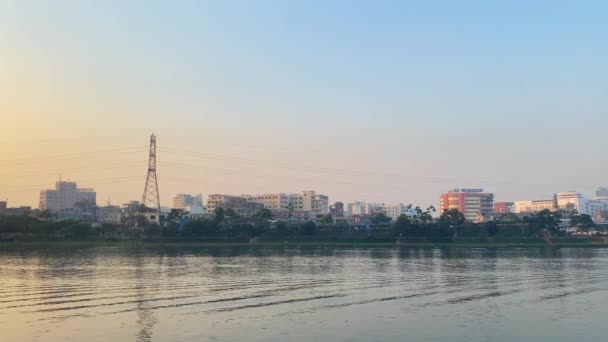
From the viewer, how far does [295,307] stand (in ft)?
82.9

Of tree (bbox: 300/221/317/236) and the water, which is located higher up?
tree (bbox: 300/221/317/236)

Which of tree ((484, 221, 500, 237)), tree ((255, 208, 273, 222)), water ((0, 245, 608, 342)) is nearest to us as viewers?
water ((0, 245, 608, 342))

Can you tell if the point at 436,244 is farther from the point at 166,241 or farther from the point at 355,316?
the point at 355,316

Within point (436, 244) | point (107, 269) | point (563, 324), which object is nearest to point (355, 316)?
point (563, 324)

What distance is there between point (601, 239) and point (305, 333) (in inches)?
4909

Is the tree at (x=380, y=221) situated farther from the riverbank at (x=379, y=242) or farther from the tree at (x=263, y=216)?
the tree at (x=263, y=216)

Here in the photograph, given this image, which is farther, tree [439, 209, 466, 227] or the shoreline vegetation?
tree [439, 209, 466, 227]

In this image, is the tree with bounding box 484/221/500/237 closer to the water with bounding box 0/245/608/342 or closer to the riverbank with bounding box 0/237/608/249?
the riverbank with bounding box 0/237/608/249

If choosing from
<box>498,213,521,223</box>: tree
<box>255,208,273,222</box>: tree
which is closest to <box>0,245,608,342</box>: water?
<box>498,213,521,223</box>: tree

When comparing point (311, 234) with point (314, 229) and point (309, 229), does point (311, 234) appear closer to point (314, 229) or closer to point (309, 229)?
point (309, 229)

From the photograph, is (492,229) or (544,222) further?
(544,222)

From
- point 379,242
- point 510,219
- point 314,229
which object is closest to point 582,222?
point 510,219

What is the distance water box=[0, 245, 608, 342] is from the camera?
1977 centimetres

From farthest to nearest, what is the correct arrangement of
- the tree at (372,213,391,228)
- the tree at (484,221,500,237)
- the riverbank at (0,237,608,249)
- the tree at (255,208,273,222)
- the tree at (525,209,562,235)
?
the tree at (255,208,273,222)
the tree at (372,213,391,228)
the tree at (525,209,562,235)
the tree at (484,221,500,237)
the riverbank at (0,237,608,249)
